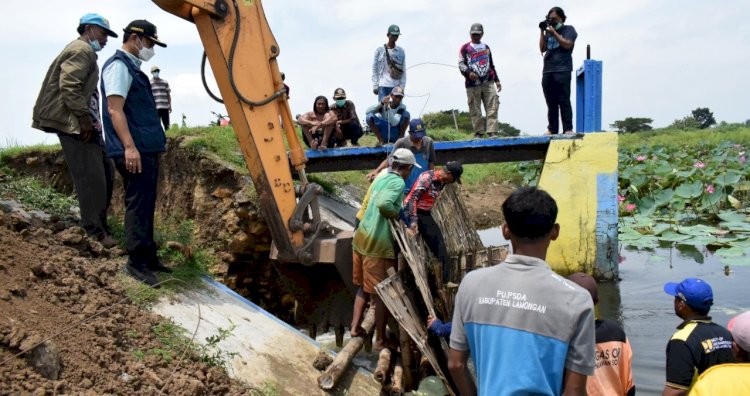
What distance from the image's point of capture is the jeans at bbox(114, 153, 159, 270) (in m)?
5.65

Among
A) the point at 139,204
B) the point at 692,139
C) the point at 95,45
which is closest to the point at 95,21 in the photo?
the point at 95,45

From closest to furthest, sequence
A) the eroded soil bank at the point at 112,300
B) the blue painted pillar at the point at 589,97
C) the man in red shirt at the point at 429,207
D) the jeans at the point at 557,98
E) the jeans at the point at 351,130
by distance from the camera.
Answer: the eroded soil bank at the point at 112,300, the man in red shirt at the point at 429,207, the jeans at the point at 557,98, the blue painted pillar at the point at 589,97, the jeans at the point at 351,130

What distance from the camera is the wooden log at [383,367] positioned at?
5720mm

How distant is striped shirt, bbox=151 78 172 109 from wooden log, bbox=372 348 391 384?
25.9ft

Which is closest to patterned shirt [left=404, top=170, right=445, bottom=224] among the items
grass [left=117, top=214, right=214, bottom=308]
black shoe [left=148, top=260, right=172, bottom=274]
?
grass [left=117, top=214, right=214, bottom=308]

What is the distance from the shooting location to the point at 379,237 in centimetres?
645

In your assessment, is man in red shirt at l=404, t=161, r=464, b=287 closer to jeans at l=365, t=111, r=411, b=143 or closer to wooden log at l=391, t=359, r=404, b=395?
wooden log at l=391, t=359, r=404, b=395

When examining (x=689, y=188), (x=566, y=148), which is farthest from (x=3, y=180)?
(x=689, y=188)

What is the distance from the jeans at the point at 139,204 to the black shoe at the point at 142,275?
4 centimetres

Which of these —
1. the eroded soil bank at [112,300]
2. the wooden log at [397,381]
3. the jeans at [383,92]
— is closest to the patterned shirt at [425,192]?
the wooden log at [397,381]

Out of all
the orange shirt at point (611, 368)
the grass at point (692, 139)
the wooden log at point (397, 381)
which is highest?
the grass at point (692, 139)

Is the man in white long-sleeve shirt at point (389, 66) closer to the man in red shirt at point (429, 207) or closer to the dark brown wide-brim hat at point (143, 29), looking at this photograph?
the man in red shirt at point (429, 207)

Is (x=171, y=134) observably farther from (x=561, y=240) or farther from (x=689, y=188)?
(x=689, y=188)

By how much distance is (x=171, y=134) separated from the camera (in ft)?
33.9
